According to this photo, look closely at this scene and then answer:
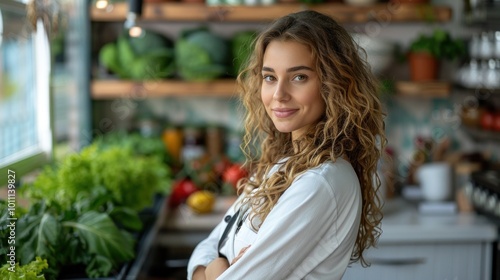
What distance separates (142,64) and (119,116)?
0.51 metres

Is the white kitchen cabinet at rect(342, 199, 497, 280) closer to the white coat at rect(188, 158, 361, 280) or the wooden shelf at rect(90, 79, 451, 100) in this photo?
the wooden shelf at rect(90, 79, 451, 100)

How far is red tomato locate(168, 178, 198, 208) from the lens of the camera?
346 cm

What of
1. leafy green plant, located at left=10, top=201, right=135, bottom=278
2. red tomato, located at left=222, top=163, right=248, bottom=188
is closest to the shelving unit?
red tomato, located at left=222, top=163, right=248, bottom=188

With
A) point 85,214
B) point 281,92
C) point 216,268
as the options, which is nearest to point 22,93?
point 85,214

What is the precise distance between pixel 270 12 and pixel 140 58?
0.74 m

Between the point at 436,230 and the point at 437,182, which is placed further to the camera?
the point at 437,182

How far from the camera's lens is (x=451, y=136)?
4020 mm

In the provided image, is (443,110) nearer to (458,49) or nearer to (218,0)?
(458,49)

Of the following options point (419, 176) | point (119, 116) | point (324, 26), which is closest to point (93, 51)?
point (119, 116)

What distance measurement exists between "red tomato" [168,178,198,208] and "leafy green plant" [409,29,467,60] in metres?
1.46

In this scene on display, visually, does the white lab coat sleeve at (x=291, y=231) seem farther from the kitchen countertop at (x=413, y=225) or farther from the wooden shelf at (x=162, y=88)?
the wooden shelf at (x=162, y=88)

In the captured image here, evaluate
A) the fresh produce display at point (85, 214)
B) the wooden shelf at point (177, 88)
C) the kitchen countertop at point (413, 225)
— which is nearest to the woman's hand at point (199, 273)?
the fresh produce display at point (85, 214)

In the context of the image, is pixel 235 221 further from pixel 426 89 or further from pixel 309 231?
pixel 426 89

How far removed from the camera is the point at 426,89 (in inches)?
145
